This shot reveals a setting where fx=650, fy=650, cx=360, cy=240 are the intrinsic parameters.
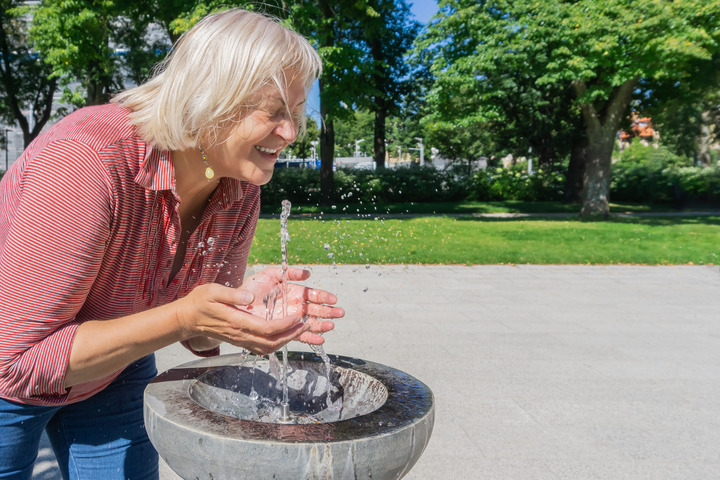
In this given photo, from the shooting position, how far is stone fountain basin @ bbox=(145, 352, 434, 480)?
4.20 ft

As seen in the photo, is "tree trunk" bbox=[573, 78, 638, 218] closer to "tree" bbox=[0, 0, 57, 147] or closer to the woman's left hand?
the woman's left hand

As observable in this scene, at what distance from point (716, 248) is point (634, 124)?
14.9 meters

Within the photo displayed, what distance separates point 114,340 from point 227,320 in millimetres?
237

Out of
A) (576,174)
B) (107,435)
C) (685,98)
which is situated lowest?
(107,435)

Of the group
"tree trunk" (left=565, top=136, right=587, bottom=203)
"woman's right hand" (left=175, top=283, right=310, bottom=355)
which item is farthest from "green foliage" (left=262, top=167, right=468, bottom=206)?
"woman's right hand" (left=175, top=283, right=310, bottom=355)

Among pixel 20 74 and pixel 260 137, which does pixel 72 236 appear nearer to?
pixel 260 137

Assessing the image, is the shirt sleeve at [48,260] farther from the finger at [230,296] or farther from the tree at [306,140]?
the tree at [306,140]

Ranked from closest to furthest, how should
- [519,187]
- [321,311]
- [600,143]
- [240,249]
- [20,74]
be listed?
[321,311] < [240,249] < [600,143] < [20,74] < [519,187]

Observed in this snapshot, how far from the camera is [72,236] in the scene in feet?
4.30

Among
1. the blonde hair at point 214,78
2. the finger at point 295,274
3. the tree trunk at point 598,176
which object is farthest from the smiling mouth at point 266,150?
the tree trunk at point 598,176

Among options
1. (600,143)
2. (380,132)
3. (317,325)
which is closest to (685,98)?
(600,143)

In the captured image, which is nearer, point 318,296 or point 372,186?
point 318,296

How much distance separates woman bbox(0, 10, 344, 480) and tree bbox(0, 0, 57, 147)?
25.6 m

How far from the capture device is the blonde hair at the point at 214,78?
1467 mm
